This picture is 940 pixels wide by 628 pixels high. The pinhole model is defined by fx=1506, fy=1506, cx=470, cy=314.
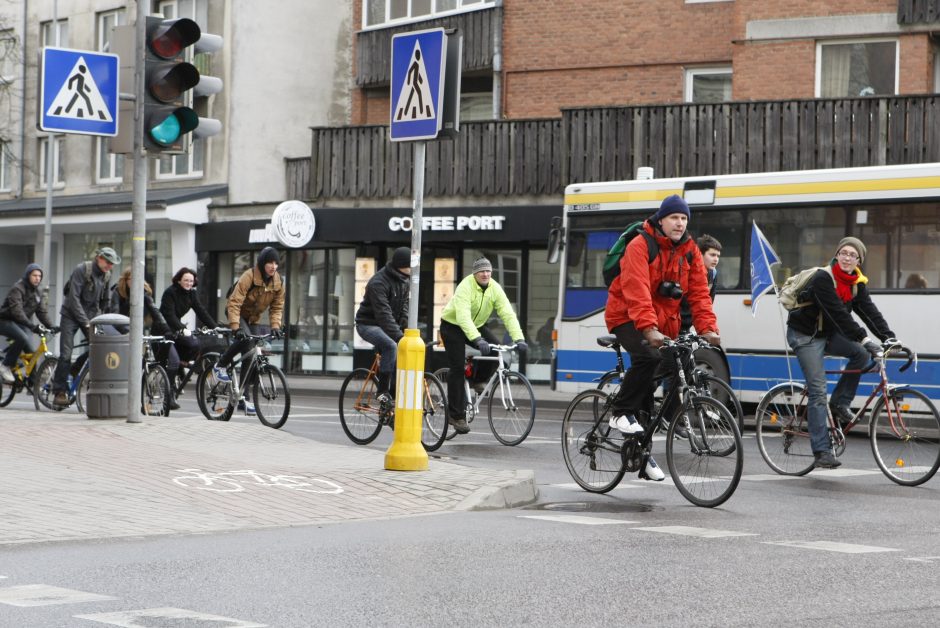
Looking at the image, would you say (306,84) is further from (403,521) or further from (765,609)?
(765,609)

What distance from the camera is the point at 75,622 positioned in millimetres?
5508

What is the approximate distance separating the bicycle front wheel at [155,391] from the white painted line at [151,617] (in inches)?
410

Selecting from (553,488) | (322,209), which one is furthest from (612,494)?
(322,209)

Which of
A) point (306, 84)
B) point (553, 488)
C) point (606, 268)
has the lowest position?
point (553, 488)

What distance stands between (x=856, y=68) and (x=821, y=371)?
14634mm

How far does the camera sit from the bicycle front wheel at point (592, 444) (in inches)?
402

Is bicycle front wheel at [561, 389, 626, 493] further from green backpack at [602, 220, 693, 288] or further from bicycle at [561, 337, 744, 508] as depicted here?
green backpack at [602, 220, 693, 288]

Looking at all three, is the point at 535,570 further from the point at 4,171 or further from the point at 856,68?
the point at 4,171

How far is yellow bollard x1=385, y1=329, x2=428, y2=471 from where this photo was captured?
34.4 ft

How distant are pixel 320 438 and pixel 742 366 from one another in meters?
5.36

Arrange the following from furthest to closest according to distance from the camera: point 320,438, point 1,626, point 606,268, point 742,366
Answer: point 742,366 → point 320,438 → point 606,268 → point 1,626

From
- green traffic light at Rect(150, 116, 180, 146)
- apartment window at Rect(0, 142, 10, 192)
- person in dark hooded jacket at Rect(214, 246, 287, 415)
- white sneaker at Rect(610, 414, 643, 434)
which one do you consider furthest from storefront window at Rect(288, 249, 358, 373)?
white sneaker at Rect(610, 414, 643, 434)

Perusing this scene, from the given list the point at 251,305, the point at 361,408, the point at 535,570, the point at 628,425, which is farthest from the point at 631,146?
the point at 535,570

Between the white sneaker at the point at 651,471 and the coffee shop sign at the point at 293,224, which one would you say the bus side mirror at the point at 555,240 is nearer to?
the white sneaker at the point at 651,471
